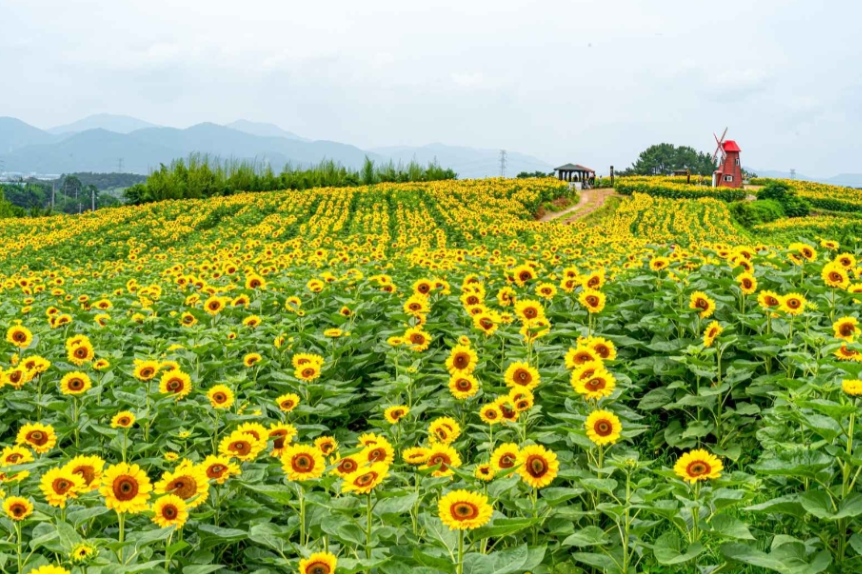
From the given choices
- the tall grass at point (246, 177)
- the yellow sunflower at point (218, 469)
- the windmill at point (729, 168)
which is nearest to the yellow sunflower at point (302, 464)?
the yellow sunflower at point (218, 469)

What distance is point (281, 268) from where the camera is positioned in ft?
25.9

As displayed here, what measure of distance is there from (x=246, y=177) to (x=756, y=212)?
25.4m

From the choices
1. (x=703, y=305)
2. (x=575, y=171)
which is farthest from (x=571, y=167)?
(x=703, y=305)

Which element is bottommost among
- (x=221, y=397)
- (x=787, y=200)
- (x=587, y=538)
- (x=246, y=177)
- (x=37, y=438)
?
(x=587, y=538)

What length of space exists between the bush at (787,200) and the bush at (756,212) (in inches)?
51.5

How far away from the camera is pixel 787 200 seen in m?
35.8

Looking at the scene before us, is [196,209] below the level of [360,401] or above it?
A: above

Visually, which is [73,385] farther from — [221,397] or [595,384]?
[595,384]

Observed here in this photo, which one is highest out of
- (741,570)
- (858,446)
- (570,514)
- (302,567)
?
(858,446)

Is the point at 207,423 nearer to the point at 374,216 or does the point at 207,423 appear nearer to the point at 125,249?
the point at 125,249

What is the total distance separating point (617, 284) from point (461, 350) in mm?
2623

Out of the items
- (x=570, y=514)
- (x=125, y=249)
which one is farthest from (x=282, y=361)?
(x=125, y=249)

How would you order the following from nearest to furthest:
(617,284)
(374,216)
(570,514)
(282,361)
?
(570,514) < (282,361) < (617,284) < (374,216)

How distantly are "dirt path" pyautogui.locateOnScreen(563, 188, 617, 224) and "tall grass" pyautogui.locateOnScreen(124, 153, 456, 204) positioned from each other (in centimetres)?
828
